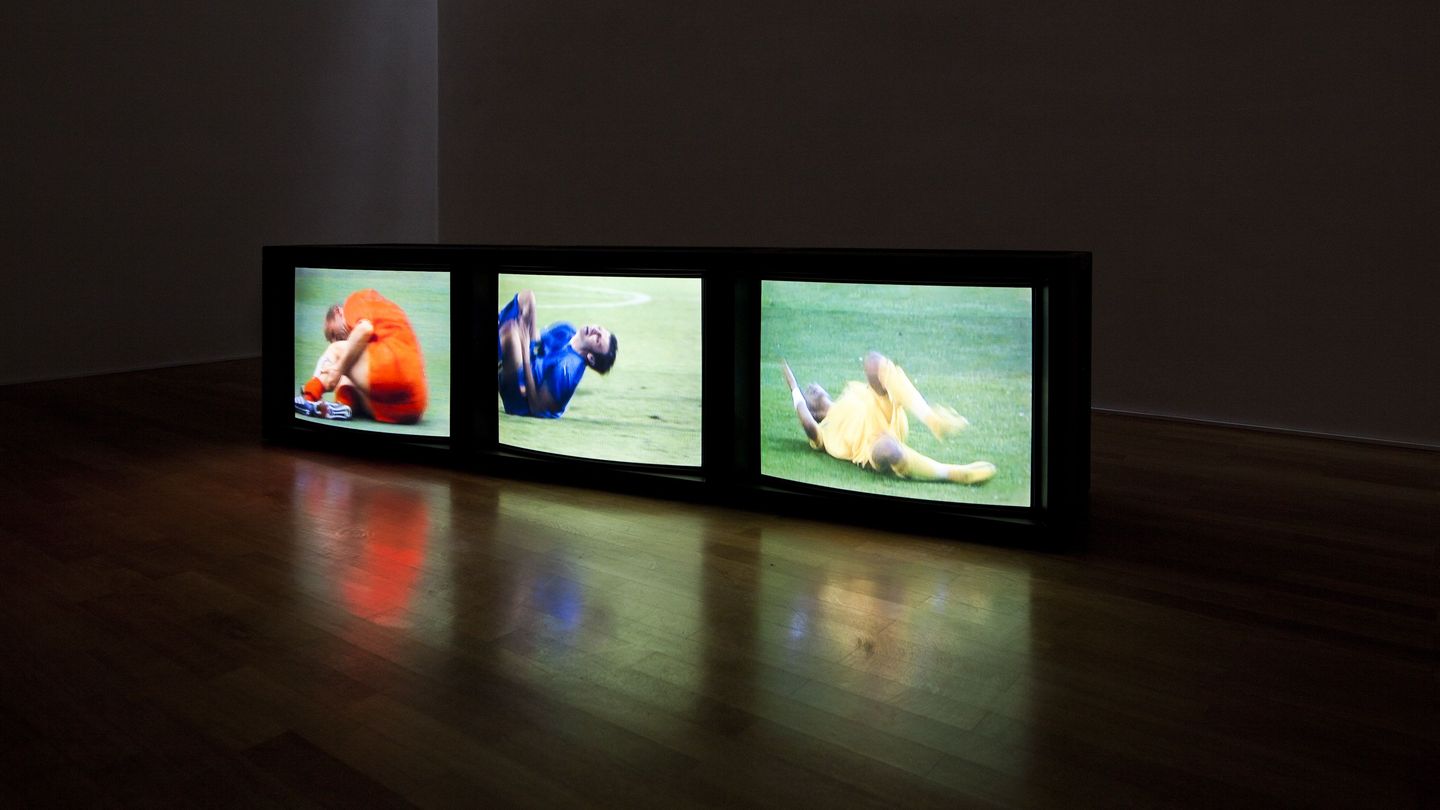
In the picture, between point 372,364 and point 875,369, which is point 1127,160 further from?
point 372,364

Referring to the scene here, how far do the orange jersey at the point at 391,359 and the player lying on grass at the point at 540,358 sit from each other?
33 cm

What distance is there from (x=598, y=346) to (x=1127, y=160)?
2.60 metres

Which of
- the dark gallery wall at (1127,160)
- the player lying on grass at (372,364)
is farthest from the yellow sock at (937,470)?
the dark gallery wall at (1127,160)

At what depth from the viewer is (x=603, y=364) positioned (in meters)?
3.27

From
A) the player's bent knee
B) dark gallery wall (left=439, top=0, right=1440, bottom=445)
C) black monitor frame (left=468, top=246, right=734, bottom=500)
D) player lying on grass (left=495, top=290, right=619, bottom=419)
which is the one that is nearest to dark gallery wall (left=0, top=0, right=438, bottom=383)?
dark gallery wall (left=439, top=0, right=1440, bottom=445)

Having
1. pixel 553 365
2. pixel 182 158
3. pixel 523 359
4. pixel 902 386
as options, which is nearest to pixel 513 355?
pixel 523 359

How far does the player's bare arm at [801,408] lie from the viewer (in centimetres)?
299

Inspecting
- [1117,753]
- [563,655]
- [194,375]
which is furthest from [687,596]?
[194,375]

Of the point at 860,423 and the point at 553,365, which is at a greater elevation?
the point at 553,365

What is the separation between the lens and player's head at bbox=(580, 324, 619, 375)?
3262mm

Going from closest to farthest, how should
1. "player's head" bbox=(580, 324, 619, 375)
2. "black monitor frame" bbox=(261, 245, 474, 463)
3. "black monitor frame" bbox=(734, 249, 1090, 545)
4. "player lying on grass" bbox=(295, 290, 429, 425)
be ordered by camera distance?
1. "black monitor frame" bbox=(734, 249, 1090, 545)
2. "player's head" bbox=(580, 324, 619, 375)
3. "black monitor frame" bbox=(261, 245, 474, 463)
4. "player lying on grass" bbox=(295, 290, 429, 425)

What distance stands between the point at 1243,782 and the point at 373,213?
6426mm

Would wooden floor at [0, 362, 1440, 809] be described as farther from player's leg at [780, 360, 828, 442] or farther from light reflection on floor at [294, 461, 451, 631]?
player's leg at [780, 360, 828, 442]

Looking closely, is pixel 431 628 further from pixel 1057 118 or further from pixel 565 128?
pixel 565 128
